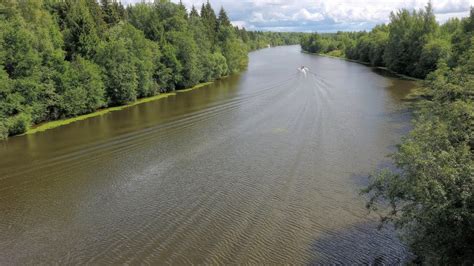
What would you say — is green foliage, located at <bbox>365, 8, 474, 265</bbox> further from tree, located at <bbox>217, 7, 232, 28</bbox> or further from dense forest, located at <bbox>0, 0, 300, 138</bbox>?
tree, located at <bbox>217, 7, 232, 28</bbox>

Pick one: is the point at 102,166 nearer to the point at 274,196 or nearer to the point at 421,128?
the point at 274,196

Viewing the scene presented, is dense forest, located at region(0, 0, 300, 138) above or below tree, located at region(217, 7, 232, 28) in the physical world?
below

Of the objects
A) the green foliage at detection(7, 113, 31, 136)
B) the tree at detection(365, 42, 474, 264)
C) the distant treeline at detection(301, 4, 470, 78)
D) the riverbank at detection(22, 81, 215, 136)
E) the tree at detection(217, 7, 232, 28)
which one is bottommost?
the riverbank at detection(22, 81, 215, 136)

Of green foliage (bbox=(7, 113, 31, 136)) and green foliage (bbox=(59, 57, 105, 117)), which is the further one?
green foliage (bbox=(59, 57, 105, 117))

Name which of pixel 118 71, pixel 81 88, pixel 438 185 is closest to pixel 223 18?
pixel 118 71

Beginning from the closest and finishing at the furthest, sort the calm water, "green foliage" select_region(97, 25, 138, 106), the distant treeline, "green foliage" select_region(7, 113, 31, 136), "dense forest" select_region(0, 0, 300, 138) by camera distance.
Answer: the calm water
"green foliage" select_region(7, 113, 31, 136)
"dense forest" select_region(0, 0, 300, 138)
"green foliage" select_region(97, 25, 138, 106)
the distant treeline

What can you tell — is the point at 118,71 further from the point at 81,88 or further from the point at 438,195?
the point at 438,195

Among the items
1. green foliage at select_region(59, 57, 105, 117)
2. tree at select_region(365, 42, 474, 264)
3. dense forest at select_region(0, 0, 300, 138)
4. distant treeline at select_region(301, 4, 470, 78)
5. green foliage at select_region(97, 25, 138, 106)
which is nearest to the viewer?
tree at select_region(365, 42, 474, 264)

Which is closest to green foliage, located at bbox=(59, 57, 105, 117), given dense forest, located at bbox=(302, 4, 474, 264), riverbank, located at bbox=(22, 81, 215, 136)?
riverbank, located at bbox=(22, 81, 215, 136)
